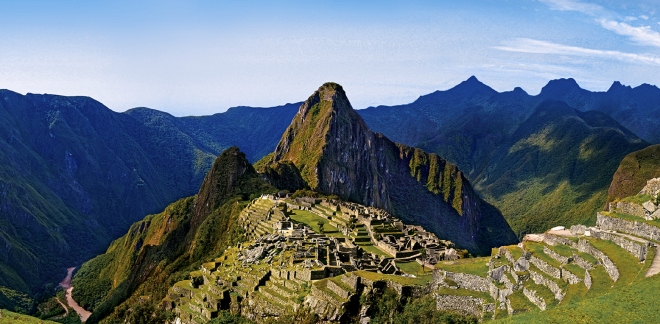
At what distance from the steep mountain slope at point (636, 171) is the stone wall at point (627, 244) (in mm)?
140883

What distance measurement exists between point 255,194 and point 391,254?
68324 millimetres

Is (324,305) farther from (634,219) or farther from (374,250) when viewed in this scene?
(374,250)

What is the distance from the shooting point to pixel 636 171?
17375 centimetres

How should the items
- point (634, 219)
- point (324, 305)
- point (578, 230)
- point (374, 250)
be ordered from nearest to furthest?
1. point (324, 305)
2. point (634, 219)
3. point (578, 230)
4. point (374, 250)

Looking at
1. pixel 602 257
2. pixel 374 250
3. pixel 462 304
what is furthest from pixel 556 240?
pixel 374 250

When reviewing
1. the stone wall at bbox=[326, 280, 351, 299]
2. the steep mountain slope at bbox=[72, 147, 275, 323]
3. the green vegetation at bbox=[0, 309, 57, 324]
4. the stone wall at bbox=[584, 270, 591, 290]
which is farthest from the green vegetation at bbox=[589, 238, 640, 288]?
the steep mountain slope at bbox=[72, 147, 275, 323]

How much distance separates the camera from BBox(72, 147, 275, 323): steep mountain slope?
8938cm

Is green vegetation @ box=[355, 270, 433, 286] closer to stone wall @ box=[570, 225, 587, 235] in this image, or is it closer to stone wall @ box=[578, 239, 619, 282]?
stone wall @ box=[578, 239, 619, 282]

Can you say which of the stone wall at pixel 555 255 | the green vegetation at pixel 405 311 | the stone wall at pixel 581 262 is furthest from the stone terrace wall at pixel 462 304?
the stone wall at pixel 581 262

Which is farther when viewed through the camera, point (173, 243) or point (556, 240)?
point (173, 243)

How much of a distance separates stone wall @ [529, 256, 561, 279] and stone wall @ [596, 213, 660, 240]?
6.63 meters

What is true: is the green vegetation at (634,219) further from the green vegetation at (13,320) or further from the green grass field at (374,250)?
the green vegetation at (13,320)

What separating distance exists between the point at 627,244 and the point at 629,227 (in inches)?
186

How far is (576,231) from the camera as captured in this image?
1511 inches
